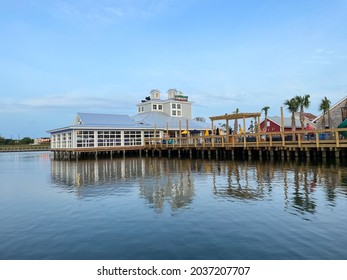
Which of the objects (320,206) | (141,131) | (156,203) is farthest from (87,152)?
(320,206)

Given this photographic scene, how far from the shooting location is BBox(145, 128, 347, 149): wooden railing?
24.7m

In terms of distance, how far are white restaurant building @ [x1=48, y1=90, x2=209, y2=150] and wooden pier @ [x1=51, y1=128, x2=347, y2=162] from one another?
1.27 m

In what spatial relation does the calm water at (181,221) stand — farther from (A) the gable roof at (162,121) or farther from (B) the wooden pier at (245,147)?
(A) the gable roof at (162,121)

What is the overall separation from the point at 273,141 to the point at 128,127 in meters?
23.3

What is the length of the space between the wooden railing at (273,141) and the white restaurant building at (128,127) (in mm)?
3025

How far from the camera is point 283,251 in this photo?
698 cm

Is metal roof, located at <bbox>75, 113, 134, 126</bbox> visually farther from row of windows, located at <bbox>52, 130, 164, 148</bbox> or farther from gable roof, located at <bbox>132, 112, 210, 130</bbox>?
gable roof, located at <bbox>132, 112, 210, 130</bbox>

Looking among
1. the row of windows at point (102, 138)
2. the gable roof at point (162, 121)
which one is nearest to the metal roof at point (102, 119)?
the row of windows at point (102, 138)

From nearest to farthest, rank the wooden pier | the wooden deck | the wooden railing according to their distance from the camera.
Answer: the wooden railing → the wooden deck → the wooden pier

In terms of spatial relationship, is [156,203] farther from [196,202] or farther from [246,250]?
[246,250]

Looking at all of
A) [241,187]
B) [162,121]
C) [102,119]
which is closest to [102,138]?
[102,119]

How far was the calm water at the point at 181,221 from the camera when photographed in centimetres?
723

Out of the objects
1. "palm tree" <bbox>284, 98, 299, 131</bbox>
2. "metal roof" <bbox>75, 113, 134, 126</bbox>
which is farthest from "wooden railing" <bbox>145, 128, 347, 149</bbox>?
"palm tree" <bbox>284, 98, 299, 131</bbox>
